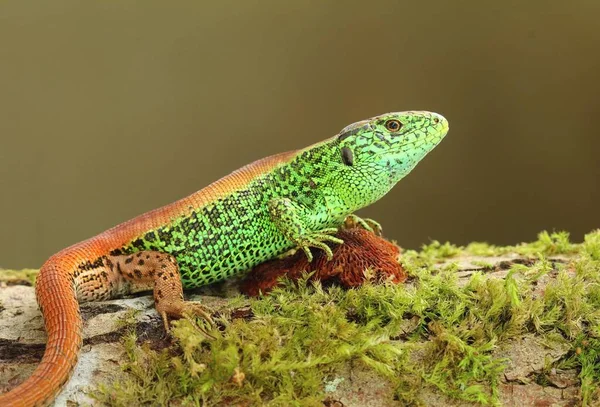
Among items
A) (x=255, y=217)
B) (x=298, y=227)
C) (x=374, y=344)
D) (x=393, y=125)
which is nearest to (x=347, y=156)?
(x=393, y=125)

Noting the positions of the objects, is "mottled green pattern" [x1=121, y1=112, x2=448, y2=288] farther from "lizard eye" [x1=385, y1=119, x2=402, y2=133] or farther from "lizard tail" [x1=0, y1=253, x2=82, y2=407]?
"lizard tail" [x1=0, y1=253, x2=82, y2=407]

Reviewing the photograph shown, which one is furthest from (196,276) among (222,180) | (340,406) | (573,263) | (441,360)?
(573,263)

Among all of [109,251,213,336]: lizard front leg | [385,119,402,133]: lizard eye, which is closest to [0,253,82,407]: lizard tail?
[109,251,213,336]: lizard front leg

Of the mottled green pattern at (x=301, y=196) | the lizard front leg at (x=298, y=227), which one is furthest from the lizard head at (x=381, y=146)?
the lizard front leg at (x=298, y=227)

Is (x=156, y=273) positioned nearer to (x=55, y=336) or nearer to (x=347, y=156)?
(x=55, y=336)

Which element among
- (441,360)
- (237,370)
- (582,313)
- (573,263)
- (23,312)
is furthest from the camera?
(573,263)

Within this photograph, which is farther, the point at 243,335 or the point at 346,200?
the point at 346,200

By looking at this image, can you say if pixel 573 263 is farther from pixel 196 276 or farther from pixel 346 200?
pixel 196 276

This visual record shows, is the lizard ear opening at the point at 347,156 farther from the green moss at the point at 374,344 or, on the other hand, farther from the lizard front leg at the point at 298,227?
the green moss at the point at 374,344
